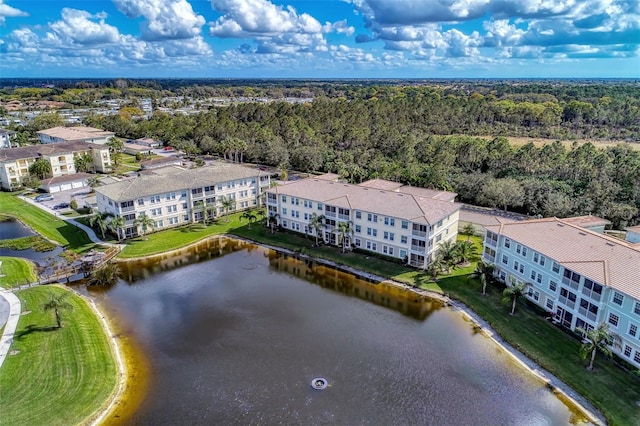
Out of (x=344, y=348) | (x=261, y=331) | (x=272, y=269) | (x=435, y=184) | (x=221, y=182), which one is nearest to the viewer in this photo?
(x=344, y=348)

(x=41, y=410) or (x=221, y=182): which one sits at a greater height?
(x=221, y=182)

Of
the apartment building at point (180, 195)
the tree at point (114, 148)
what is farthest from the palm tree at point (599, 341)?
the tree at point (114, 148)

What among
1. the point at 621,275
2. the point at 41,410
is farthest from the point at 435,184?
the point at 41,410

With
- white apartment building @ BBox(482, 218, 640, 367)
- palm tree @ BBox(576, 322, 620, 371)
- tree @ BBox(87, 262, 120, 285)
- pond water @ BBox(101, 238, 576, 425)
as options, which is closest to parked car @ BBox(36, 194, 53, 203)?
tree @ BBox(87, 262, 120, 285)

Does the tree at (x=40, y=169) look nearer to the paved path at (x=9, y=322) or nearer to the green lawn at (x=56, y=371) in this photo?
the paved path at (x=9, y=322)

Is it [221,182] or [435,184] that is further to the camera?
[435,184]

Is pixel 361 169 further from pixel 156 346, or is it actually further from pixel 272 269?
pixel 156 346

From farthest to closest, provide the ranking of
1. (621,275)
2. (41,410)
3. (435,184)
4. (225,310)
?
1. (435,184)
2. (225,310)
3. (621,275)
4. (41,410)
